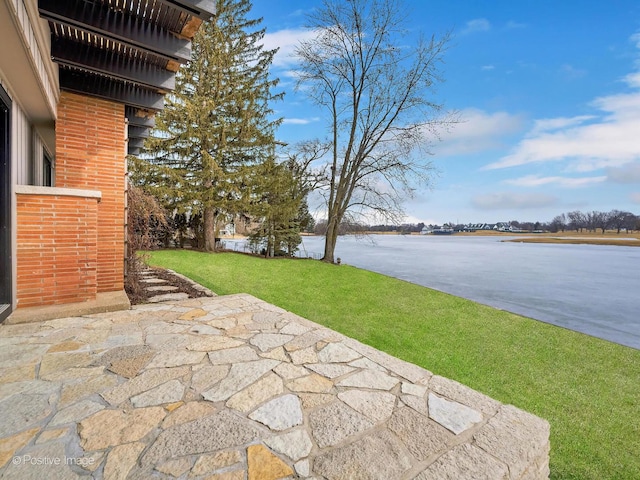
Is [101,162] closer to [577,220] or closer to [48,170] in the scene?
[48,170]

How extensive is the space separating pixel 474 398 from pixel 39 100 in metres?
5.42

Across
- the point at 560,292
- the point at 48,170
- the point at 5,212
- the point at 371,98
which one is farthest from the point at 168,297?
the point at 371,98

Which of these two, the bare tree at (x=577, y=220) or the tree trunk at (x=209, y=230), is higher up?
the bare tree at (x=577, y=220)

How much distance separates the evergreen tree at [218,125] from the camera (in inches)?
485

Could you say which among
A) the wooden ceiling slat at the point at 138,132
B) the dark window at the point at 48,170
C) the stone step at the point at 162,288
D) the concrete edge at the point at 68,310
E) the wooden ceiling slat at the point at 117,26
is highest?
the wooden ceiling slat at the point at 138,132

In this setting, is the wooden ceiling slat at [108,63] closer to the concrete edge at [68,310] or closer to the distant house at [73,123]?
the distant house at [73,123]

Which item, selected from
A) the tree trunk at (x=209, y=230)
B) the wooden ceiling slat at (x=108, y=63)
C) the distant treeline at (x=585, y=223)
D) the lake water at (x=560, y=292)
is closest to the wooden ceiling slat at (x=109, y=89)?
the wooden ceiling slat at (x=108, y=63)

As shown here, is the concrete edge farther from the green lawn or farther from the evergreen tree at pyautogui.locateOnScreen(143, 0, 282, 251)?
the evergreen tree at pyautogui.locateOnScreen(143, 0, 282, 251)

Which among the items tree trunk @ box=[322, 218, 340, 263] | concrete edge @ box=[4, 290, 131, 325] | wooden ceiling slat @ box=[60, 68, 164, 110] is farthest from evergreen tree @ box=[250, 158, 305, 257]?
concrete edge @ box=[4, 290, 131, 325]

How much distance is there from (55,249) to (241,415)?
3381 mm

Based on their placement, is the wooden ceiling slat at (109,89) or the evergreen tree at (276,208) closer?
the wooden ceiling slat at (109,89)

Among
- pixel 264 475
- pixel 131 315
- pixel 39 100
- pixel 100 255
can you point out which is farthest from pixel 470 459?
pixel 39 100

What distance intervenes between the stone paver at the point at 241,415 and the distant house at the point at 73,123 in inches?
38.8

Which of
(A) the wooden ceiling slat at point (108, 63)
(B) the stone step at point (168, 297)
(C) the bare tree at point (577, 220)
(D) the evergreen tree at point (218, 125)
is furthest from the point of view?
(C) the bare tree at point (577, 220)
